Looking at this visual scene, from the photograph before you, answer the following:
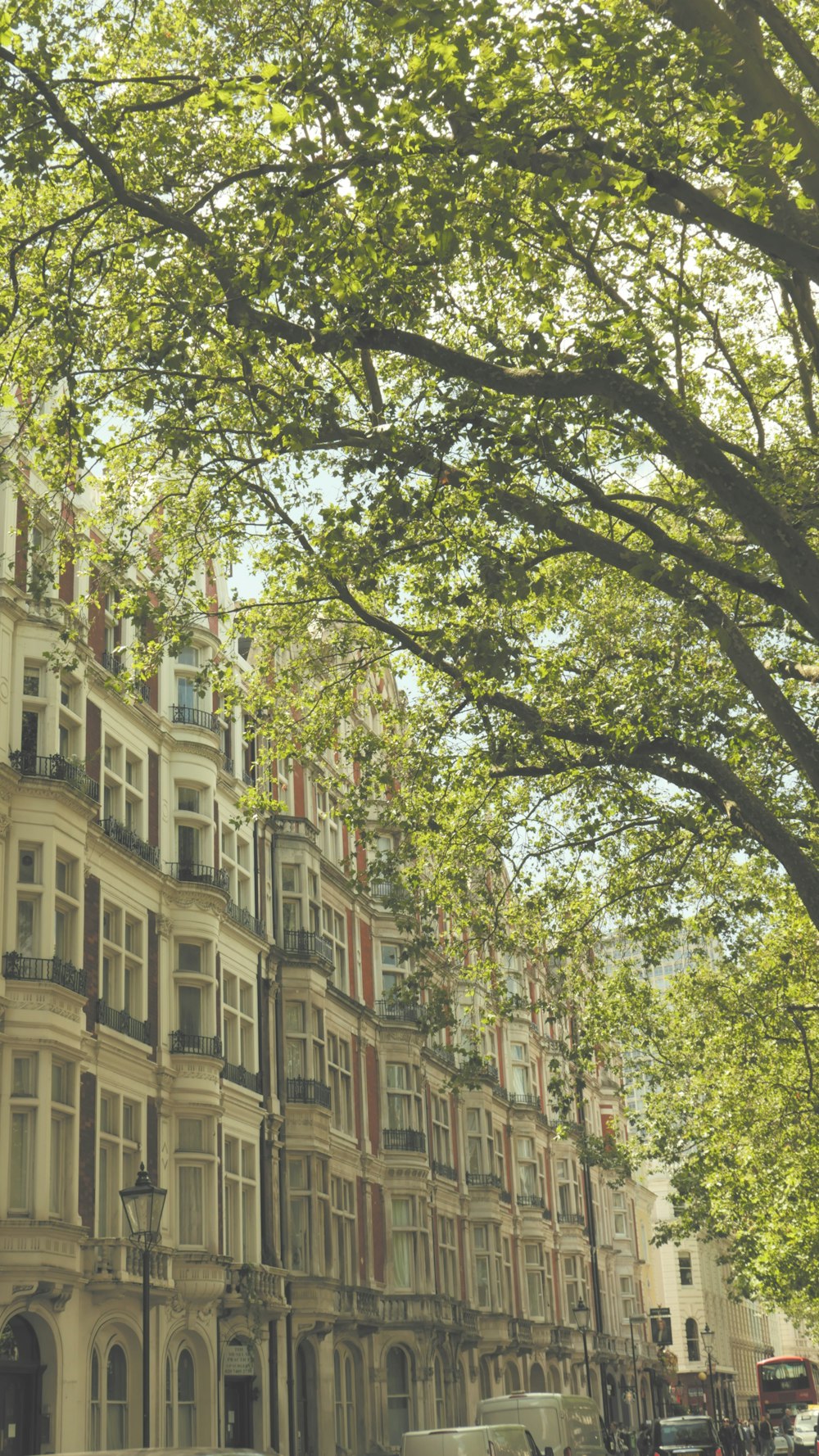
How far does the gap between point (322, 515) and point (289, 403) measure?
1.76 metres

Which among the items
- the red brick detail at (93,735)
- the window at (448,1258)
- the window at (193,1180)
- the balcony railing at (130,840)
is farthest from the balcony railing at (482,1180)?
the red brick detail at (93,735)

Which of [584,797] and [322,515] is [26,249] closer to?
[322,515]

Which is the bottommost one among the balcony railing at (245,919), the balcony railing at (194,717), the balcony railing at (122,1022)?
the balcony railing at (122,1022)

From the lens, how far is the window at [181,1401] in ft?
90.0

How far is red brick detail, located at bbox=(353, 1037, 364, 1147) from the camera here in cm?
3997

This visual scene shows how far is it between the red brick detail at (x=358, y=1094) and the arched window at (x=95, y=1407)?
15095 millimetres

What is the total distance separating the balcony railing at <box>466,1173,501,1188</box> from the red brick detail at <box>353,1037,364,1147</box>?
11.2 metres

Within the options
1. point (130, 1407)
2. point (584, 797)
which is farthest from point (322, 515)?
point (130, 1407)

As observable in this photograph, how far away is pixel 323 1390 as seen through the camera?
34.6 m

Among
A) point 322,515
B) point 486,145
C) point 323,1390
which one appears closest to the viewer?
point 486,145

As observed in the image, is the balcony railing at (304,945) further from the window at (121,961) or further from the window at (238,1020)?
the window at (121,961)

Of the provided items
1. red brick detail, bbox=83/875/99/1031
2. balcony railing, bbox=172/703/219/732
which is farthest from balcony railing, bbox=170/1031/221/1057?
balcony railing, bbox=172/703/219/732

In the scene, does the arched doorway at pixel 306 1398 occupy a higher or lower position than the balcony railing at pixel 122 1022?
lower

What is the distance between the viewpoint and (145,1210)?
17.9 m
